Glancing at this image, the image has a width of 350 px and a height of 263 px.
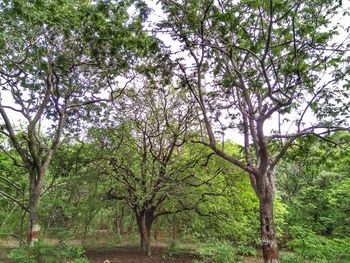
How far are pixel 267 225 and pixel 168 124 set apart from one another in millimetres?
4405

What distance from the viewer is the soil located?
31.8 feet

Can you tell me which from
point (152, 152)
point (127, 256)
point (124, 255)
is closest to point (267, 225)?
point (152, 152)

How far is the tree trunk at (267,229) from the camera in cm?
597

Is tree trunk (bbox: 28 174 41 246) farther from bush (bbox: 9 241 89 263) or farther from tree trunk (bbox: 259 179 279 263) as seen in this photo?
tree trunk (bbox: 259 179 279 263)

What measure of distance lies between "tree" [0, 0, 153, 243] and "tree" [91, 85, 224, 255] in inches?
40.1

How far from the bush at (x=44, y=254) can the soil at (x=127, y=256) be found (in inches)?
76.5

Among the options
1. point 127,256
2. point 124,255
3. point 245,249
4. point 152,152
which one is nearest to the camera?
point 245,249

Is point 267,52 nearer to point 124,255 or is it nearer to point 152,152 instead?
point 152,152

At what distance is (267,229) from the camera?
20.0 ft

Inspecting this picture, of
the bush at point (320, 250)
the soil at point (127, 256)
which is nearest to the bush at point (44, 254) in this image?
the soil at point (127, 256)

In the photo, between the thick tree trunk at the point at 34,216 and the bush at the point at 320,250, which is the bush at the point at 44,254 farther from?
the bush at the point at 320,250

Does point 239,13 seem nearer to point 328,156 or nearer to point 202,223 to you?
point 328,156

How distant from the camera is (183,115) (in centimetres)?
977

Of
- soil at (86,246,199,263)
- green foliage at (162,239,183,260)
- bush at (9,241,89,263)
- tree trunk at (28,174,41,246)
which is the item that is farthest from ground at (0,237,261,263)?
tree trunk at (28,174,41,246)
